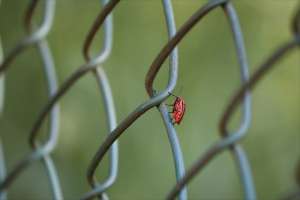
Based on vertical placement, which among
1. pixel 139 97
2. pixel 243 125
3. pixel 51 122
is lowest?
pixel 243 125

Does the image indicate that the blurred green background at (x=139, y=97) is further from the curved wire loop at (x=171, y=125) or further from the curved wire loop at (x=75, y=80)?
the curved wire loop at (x=171, y=125)

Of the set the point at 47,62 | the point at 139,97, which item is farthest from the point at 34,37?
the point at 139,97

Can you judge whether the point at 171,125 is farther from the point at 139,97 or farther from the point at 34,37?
the point at 139,97

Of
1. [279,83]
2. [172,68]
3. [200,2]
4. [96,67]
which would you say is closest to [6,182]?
[96,67]

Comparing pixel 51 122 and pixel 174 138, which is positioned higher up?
pixel 51 122

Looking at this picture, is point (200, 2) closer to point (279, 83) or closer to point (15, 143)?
point (279, 83)

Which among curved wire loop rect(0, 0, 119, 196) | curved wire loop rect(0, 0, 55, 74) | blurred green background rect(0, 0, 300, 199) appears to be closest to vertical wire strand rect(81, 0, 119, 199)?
curved wire loop rect(0, 0, 119, 196)

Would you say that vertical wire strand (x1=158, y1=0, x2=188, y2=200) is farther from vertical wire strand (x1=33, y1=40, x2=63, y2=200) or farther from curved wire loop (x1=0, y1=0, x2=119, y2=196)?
vertical wire strand (x1=33, y1=40, x2=63, y2=200)

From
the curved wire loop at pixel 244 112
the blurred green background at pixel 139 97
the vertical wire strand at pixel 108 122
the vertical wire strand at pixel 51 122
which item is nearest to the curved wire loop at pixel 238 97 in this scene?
the curved wire loop at pixel 244 112

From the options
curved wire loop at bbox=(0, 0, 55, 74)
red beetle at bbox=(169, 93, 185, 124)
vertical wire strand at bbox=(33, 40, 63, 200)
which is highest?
curved wire loop at bbox=(0, 0, 55, 74)
